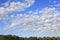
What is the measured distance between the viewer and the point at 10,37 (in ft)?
194

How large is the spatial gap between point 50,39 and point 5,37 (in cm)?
1406

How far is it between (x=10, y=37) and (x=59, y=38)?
47.8 feet

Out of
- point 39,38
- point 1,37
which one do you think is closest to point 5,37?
point 1,37

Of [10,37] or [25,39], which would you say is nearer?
[10,37]

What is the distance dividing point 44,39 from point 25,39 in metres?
6.20

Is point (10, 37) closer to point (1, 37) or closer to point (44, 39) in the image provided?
point (1, 37)

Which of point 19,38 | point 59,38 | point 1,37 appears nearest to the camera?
point 1,37

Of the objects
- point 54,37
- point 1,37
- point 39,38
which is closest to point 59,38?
point 54,37

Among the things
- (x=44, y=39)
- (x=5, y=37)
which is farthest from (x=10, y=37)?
(x=44, y=39)

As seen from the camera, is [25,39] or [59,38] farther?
[25,39]

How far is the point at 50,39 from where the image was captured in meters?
61.2

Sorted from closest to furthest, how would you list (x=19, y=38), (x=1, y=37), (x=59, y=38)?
(x=1, y=37), (x=59, y=38), (x=19, y=38)

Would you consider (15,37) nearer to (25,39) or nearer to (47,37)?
(25,39)

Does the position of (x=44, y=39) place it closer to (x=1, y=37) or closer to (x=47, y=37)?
(x=47, y=37)
